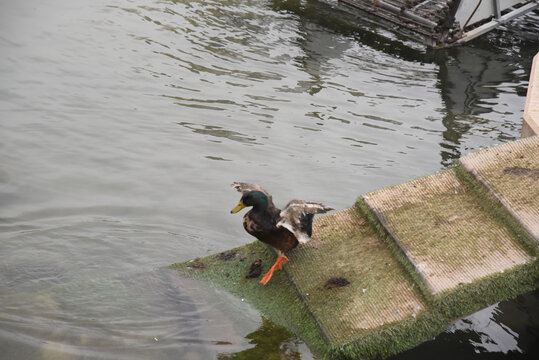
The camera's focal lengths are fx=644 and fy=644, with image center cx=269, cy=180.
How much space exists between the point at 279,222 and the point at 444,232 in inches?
44.6

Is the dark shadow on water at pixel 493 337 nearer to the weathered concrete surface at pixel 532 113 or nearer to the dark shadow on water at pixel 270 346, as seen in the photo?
the dark shadow on water at pixel 270 346

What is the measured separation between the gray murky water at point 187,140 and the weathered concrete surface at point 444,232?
0.66 metres

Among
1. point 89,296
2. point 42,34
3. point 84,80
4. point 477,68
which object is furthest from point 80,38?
point 477,68

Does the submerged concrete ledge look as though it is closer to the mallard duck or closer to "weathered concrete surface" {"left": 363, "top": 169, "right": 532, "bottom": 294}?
"weathered concrete surface" {"left": 363, "top": 169, "right": 532, "bottom": 294}

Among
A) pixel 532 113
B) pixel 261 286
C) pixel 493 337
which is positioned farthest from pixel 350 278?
pixel 532 113

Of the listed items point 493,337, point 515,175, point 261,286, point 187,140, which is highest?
point 515,175

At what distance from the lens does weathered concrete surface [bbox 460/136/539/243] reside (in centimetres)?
432

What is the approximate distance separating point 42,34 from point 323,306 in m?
6.58

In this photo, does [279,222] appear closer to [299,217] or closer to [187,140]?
[299,217]

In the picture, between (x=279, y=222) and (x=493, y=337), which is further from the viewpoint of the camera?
(x=493, y=337)

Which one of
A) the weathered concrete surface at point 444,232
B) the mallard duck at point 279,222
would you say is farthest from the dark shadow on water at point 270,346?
the weathered concrete surface at point 444,232

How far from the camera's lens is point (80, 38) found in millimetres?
8984

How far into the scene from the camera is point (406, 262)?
13.9 feet

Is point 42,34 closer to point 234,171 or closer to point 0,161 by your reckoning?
point 0,161
